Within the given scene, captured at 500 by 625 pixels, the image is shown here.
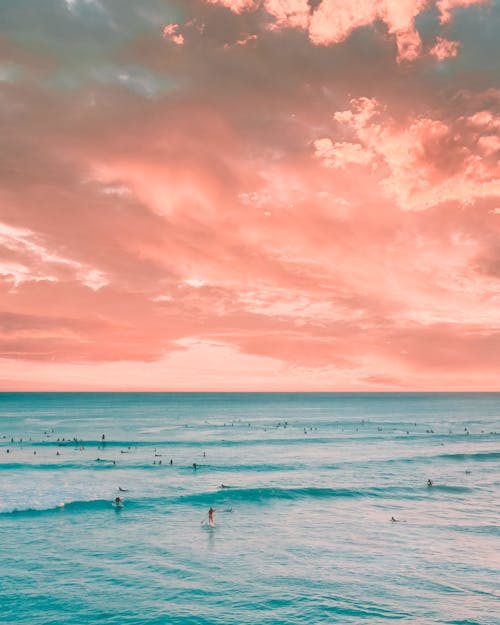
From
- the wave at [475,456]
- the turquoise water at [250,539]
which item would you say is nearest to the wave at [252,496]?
the turquoise water at [250,539]

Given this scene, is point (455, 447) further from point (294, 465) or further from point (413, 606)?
point (413, 606)

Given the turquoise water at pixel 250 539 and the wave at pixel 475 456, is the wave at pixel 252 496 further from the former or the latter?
the wave at pixel 475 456

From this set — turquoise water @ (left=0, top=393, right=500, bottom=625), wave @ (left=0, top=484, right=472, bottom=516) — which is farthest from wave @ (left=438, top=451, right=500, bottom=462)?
wave @ (left=0, top=484, right=472, bottom=516)

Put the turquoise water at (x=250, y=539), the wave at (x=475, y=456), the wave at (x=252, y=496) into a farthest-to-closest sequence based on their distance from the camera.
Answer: the wave at (x=475, y=456) → the wave at (x=252, y=496) → the turquoise water at (x=250, y=539)

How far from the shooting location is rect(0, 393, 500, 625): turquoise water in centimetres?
2697

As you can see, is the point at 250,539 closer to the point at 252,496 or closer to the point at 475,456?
the point at 252,496

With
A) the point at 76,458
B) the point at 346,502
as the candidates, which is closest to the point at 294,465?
the point at 346,502

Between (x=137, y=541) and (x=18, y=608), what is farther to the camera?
(x=137, y=541)

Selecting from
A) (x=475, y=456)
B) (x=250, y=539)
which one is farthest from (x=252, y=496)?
(x=475, y=456)

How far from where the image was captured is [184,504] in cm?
5122

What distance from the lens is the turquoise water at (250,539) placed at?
88.5 feet

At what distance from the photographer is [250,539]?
128ft

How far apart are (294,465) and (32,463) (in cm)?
4158

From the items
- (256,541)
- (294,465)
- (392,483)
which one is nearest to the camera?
(256,541)
